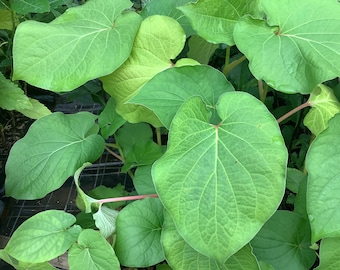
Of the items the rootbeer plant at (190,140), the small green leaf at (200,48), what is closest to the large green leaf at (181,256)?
the rootbeer plant at (190,140)

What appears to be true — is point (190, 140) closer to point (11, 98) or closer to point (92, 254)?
point (92, 254)

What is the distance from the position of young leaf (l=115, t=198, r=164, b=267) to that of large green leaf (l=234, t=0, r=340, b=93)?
10.9 inches

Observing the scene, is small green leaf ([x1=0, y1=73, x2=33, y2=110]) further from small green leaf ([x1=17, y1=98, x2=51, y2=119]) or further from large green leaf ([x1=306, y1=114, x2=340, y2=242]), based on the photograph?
large green leaf ([x1=306, y1=114, x2=340, y2=242])

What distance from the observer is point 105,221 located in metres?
0.72

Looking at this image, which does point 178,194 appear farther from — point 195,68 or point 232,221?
point 195,68

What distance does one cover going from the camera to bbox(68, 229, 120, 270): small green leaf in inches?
25.3

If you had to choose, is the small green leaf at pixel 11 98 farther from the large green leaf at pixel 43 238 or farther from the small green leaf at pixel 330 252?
the small green leaf at pixel 330 252

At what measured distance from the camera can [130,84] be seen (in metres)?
0.74

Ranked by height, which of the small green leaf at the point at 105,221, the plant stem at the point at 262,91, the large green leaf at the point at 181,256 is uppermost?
the plant stem at the point at 262,91

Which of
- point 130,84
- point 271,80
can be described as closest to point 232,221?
point 271,80

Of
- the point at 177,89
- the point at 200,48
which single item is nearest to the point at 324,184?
the point at 177,89

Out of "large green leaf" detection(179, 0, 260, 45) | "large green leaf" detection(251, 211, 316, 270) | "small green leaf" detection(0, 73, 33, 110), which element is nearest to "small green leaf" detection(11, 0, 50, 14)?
"small green leaf" detection(0, 73, 33, 110)

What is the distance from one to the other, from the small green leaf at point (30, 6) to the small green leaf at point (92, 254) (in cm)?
52

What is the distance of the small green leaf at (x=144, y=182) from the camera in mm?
792
